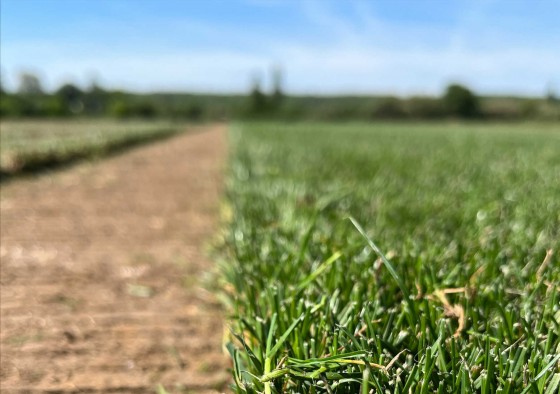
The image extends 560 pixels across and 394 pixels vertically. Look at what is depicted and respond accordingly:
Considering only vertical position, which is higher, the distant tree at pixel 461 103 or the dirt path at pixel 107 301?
the distant tree at pixel 461 103

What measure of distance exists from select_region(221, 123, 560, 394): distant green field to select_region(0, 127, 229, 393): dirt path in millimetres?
283

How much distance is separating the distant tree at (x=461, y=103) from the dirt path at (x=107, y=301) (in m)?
62.9

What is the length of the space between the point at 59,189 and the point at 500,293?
5.81m

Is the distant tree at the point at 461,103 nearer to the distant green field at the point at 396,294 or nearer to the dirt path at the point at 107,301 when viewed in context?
the dirt path at the point at 107,301

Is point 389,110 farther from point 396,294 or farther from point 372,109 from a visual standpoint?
point 396,294

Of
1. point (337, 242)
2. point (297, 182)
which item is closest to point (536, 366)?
point (337, 242)

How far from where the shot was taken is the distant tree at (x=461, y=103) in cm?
6297

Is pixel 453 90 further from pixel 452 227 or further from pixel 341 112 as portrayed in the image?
pixel 452 227

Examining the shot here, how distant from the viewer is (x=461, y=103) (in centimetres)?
6444

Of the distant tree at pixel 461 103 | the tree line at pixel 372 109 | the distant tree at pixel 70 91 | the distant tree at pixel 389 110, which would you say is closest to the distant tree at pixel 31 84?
the distant tree at pixel 70 91

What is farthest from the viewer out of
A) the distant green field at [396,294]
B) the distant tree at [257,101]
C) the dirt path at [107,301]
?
the distant tree at [257,101]

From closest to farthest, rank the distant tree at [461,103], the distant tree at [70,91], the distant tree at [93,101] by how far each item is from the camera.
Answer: the distant tree at [70,91] < the distant tree at [93,101] < the distant tree at [461,103]

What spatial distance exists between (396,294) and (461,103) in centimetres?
6765

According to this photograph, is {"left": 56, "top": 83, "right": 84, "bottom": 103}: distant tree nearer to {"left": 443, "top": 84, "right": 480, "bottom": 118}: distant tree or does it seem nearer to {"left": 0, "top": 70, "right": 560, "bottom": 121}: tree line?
{"left": 0, "top": 70, "right": 560, "bottom": 121}: tree line
